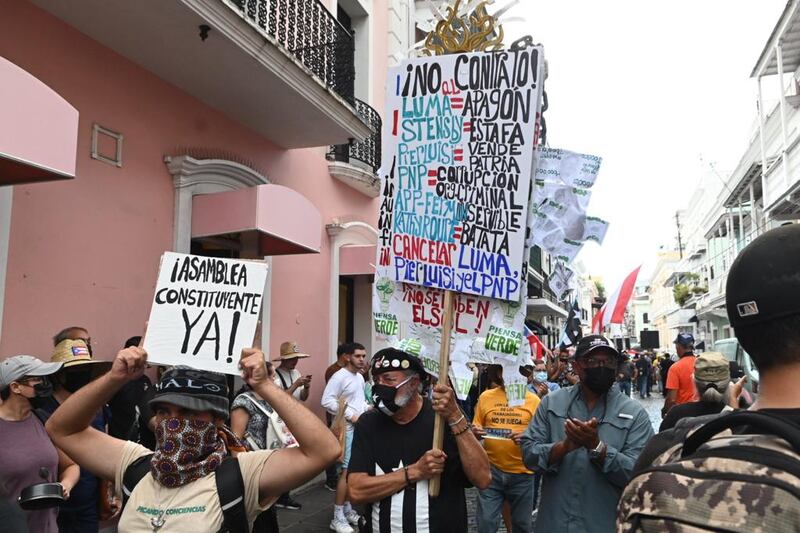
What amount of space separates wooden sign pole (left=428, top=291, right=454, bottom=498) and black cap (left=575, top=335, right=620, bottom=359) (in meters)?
0.80

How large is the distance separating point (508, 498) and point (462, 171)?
3.26 metres

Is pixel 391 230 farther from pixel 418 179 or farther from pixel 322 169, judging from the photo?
pixel 322 169

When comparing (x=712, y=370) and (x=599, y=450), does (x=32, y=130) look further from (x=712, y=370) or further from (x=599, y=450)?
(x=712, y=370)

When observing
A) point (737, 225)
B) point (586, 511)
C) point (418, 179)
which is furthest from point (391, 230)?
point (737, 225)

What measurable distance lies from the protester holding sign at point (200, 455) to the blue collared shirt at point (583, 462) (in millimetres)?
1641

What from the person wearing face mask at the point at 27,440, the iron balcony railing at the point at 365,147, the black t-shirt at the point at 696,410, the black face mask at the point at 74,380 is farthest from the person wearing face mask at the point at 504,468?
the iron balcony railing at the point at 365,147

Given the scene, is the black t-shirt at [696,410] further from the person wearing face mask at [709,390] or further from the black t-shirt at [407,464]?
the black t-shirt at [407,464]

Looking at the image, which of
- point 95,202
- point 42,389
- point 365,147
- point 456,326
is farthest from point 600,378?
point 365,147

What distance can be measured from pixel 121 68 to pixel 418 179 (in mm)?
4453

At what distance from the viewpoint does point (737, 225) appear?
3203cm

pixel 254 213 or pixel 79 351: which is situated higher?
pixel 254 213

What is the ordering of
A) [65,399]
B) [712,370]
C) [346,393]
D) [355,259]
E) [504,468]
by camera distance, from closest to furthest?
[65,399] < [712,370] < [504,468] < [346,393] < [355,259]

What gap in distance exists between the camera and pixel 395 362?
3445mm

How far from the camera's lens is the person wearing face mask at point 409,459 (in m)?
3.13
